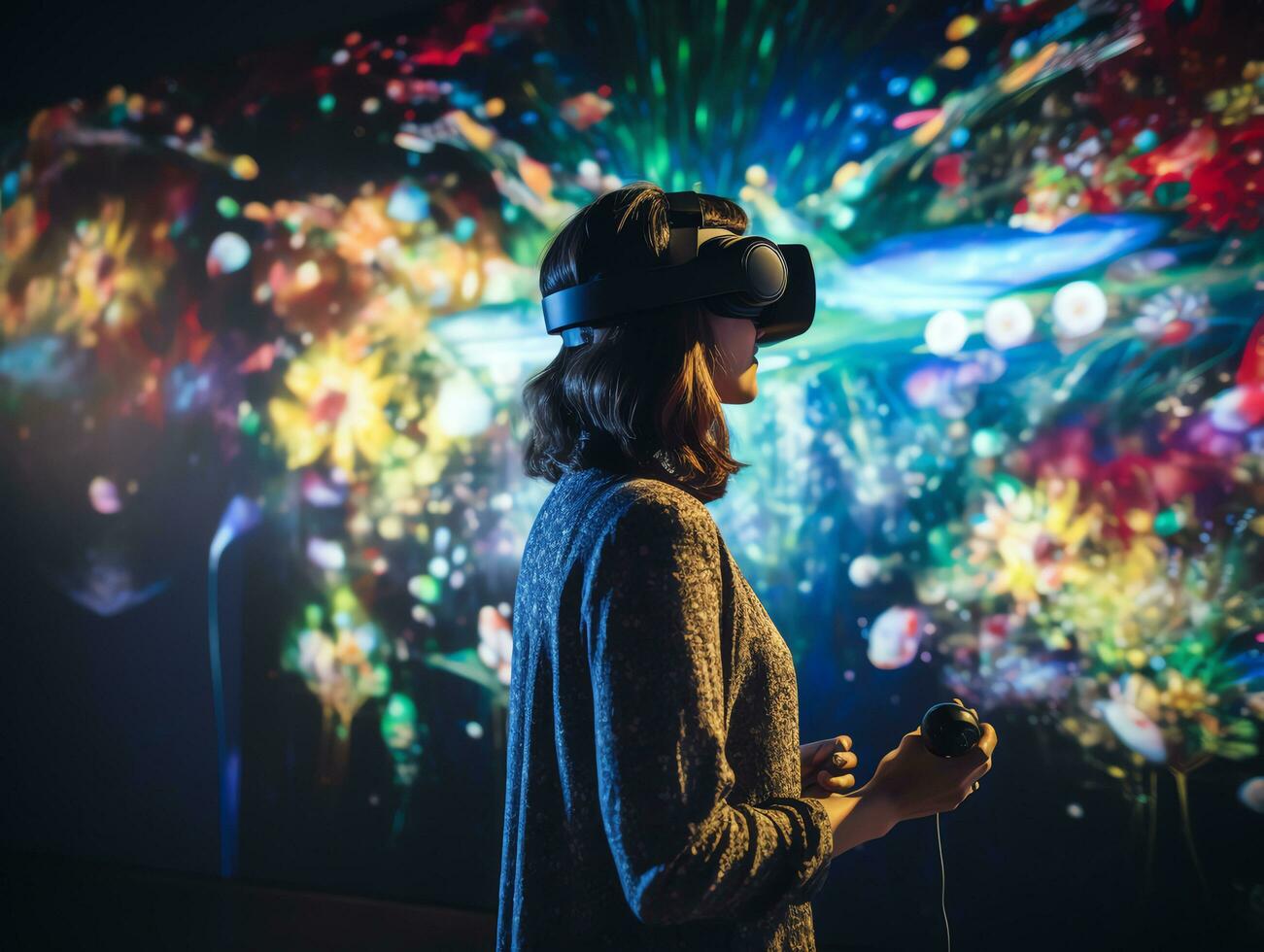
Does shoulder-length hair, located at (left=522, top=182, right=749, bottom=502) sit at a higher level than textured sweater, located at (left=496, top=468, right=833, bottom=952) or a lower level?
higher

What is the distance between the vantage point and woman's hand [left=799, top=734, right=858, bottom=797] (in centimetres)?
81

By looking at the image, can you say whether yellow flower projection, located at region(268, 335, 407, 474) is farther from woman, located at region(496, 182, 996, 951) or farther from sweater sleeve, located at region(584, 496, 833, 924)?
sweater sleeve, located at region(584, 496, 833, 924)

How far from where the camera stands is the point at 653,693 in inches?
23.9

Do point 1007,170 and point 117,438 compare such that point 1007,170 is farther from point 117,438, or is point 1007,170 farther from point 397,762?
point 117,438

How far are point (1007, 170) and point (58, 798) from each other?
3.11 meters

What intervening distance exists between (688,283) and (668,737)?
16.2 inches

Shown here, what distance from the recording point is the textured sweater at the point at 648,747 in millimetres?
601

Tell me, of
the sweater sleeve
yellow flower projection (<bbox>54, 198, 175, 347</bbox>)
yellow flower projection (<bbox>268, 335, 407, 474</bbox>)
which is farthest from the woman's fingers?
yellow flower projection (<bbox>54, 198, 175, 347</bbox>)

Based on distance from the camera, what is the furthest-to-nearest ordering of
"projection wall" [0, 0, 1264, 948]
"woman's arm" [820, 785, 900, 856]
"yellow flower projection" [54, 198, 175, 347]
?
1. "yellow flower projection" [54, 198, 175, 347]
2. "projection wall" [0, 0, 1264, 948]
3. "woman's arm" [820, 785, 900, 856]

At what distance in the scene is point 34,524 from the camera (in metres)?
2.52

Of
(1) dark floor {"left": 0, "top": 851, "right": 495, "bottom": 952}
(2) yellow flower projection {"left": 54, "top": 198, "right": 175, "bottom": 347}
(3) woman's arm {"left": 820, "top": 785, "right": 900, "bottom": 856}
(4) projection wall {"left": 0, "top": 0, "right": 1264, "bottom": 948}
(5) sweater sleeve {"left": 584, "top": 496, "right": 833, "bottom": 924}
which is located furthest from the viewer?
(2) yellow flower projection {"left": 54, "top": 198, "right": 175, "bottom": 347}

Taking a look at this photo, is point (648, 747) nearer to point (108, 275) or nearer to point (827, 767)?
point (827, 767)

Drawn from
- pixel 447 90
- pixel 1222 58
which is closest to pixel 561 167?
pixel 447 90

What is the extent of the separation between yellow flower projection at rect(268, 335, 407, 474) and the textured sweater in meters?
1.46
